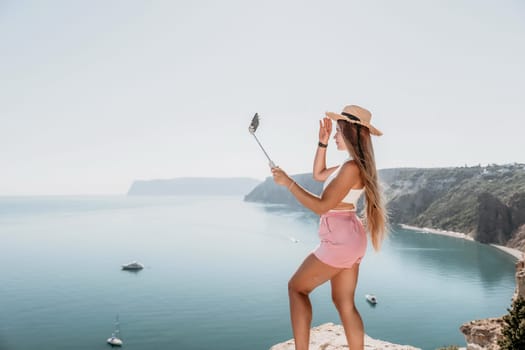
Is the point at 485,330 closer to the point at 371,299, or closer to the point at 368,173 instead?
the point at 368,173

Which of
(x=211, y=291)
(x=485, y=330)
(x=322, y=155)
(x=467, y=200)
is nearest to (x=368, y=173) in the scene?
(x=322, y=155)

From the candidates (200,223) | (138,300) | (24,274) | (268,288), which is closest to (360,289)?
(268,288)

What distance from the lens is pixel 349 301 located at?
3436 mm

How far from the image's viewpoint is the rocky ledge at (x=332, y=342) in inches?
270

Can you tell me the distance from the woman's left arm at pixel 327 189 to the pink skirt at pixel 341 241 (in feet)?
0.75

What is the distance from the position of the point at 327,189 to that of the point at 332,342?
16.1 feet

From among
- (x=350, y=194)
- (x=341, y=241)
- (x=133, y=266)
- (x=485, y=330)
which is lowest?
(x=485, y=330)

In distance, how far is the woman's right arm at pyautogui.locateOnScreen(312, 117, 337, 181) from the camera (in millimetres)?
3930

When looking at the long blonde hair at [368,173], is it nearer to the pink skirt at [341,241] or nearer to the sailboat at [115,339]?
the pink skirt at [341,241]

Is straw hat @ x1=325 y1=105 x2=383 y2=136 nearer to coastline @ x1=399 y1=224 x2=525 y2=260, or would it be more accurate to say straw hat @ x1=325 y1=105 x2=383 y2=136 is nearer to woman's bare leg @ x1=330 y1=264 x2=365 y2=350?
woman's bare leg @ x1=330 y1=264 x2=365 y2=350

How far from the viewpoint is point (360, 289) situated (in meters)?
70.8

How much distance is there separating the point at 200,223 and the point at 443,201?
3559 inches

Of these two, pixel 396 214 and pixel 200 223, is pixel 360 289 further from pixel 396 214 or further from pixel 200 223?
pixel 200 223

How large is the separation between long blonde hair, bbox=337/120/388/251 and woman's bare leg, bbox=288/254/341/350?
0.54 metres
